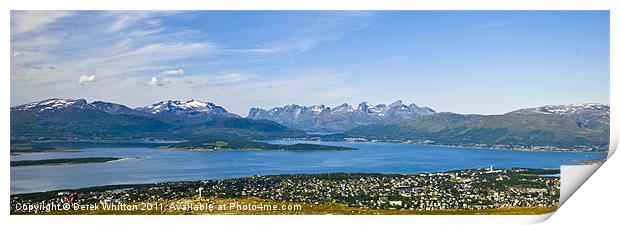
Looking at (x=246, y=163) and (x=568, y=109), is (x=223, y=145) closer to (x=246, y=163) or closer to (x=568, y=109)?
(x=246, y=163)

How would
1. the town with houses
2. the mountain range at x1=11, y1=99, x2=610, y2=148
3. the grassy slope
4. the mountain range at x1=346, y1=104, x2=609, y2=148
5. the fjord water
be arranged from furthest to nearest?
the grassy slope, the mountain range at x1=346, y1=104, x2=609, y2=148, the mountain range at x1=11, y1=99, x2=610, y2=148, the fjord water, the town with houses

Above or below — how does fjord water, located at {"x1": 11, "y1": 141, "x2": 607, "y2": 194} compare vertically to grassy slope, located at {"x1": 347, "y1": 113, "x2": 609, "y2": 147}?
below

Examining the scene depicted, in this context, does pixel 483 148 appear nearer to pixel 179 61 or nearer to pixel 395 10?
pixel 395 10

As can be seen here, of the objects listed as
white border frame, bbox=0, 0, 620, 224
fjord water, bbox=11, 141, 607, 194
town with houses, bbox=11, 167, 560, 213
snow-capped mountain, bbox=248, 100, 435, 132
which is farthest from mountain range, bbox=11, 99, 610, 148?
town with houses, bbox=11, 167, 560, 213

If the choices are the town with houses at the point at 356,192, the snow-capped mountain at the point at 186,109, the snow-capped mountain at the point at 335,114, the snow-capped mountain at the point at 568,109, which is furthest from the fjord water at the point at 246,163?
the snow-capped mountain at the point at 568,109

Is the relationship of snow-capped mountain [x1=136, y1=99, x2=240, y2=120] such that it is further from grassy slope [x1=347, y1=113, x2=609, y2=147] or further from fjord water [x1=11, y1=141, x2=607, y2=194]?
grassy slope [x1=347, y1=113, x2=609, y2=147]
